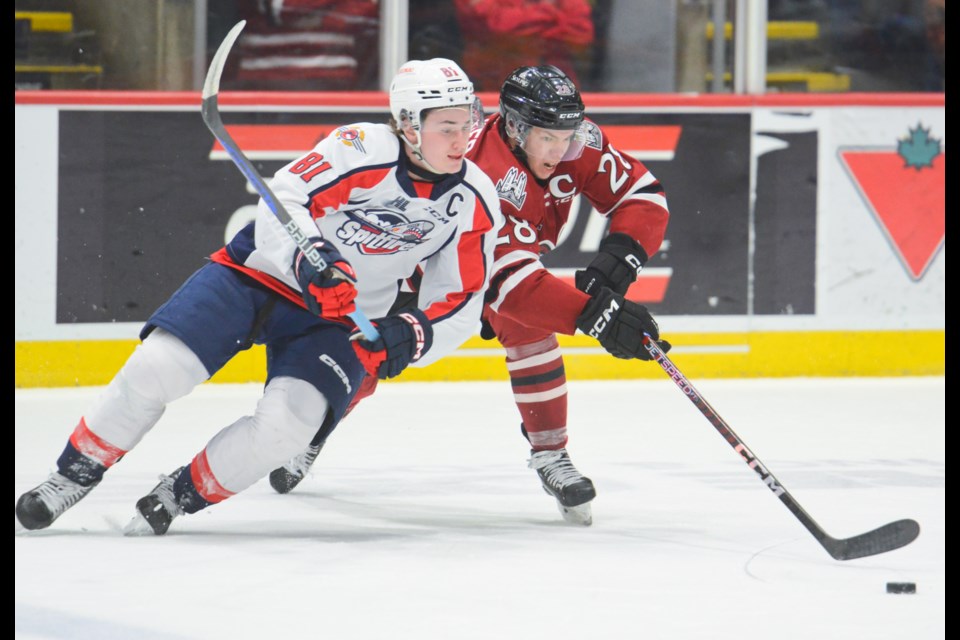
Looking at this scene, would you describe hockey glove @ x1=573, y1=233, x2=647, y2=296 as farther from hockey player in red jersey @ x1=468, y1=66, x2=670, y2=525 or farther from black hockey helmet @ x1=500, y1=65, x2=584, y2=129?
black hockey helmet @ x1=500, y1=65, x2=584, y2=129

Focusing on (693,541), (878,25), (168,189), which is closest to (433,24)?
(168,189)

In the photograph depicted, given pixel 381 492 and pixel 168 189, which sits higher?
pixel 168 189

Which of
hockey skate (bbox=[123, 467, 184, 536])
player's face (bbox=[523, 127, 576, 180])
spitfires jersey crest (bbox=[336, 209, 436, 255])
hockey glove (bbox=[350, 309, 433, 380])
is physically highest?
player's face (bbox=[523, 127, 576, 180])

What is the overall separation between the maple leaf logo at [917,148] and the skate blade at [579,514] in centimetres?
277

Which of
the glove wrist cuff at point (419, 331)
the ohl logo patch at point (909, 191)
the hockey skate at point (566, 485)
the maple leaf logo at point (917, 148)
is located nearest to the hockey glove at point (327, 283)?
the glove wrist cuff at point (419, 331)

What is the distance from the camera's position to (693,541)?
2986mm

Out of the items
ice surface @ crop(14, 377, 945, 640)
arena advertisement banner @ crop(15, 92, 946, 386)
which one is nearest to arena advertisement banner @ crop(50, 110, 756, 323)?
arena advertisement banner @ crop(15, 92, 946, 386)

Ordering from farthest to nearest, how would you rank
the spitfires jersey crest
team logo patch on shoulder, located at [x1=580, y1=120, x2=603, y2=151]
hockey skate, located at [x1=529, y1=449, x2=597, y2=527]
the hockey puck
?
team logo patch on shoulder, located at [x1=580, y1=120, x2=603, y2=151] < hockey skate, located at [x1=529, y1=449, x2=597, y2=527] < the spitfires jersey crest < the hockey puck

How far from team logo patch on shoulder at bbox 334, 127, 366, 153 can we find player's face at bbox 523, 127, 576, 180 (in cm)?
42

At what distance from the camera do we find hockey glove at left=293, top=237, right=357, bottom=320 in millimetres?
2732

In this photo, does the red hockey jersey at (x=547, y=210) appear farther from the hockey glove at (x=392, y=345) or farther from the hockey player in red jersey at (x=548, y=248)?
the hockey glove at (x=392, y=345)

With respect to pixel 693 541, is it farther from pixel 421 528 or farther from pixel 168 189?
pixel 168 189

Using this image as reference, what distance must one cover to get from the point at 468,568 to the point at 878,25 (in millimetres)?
3706
